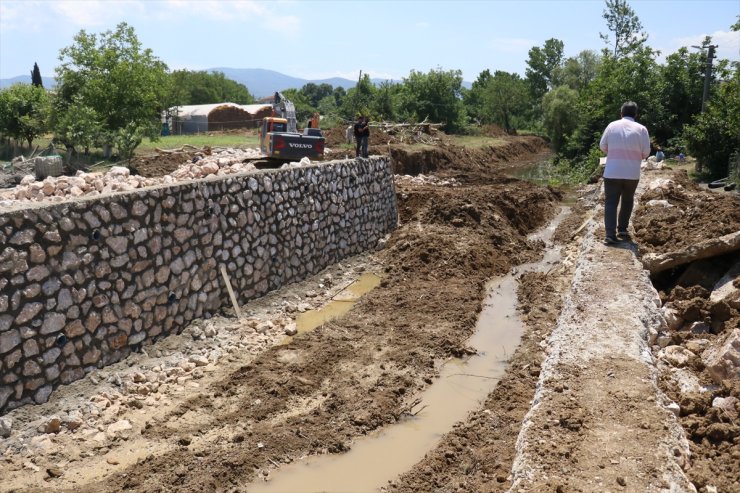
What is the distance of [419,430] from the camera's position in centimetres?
713

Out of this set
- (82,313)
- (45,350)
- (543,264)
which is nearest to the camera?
(45,350)

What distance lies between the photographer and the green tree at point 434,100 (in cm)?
4859

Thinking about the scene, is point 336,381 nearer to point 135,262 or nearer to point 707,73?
point 135,262

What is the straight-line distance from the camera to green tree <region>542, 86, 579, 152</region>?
41.1 metres

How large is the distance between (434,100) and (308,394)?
4370 centimetres

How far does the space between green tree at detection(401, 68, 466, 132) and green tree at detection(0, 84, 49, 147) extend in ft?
97.9

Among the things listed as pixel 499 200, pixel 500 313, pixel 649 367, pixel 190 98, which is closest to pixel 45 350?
pixel 649 367

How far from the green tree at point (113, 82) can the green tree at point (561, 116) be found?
27.1 meters

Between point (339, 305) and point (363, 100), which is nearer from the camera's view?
point (339, 305)

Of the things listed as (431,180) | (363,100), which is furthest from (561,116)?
(431,180)

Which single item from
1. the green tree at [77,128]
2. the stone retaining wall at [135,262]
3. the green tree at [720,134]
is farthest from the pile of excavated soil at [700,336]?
the green tree at [77,128]

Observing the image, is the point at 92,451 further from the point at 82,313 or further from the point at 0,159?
the point at 0,159

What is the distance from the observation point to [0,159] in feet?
66.6

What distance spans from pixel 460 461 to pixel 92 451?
148 inches
